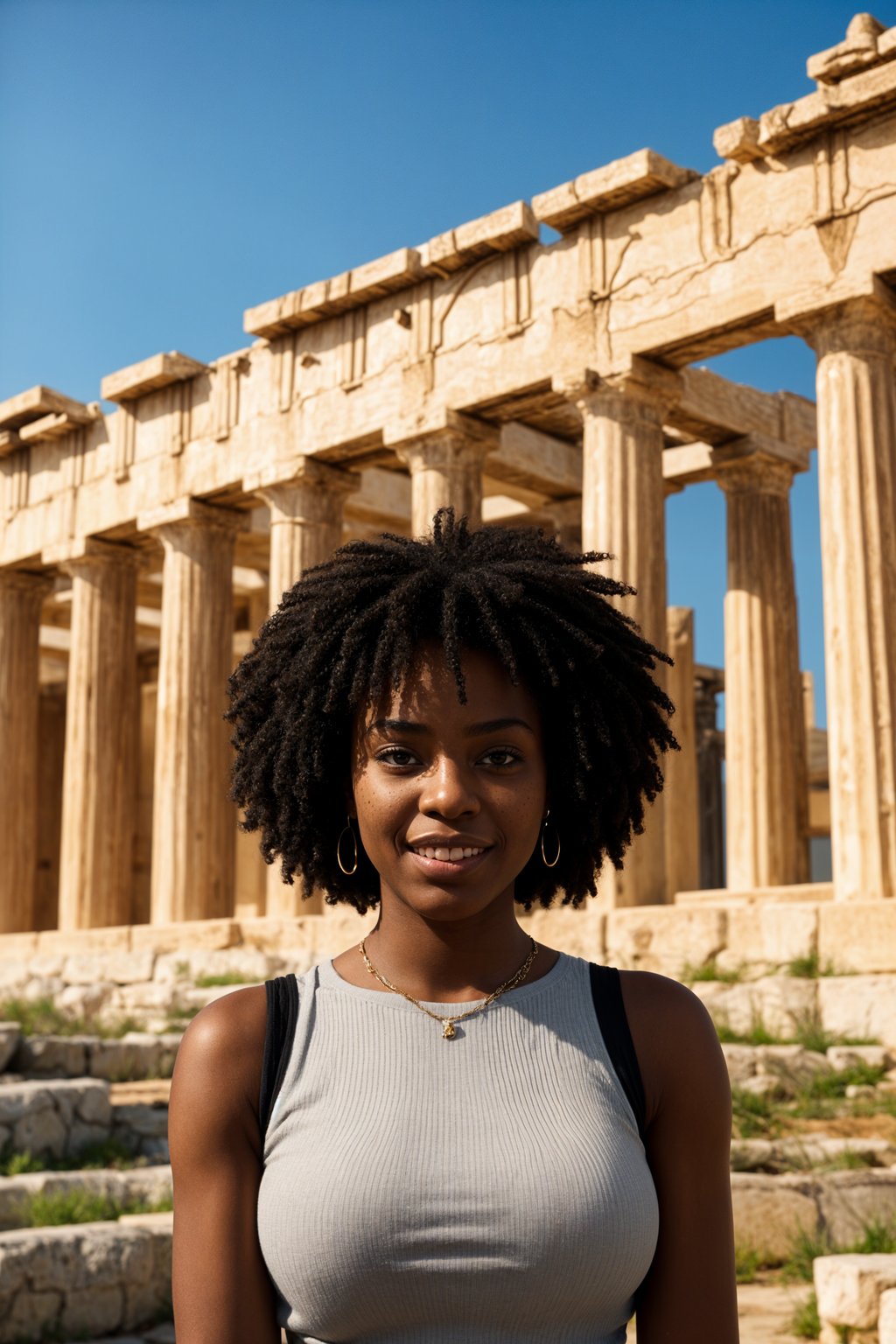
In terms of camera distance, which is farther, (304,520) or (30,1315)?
(304,520)

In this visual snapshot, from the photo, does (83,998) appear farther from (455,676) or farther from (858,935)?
(455,676)

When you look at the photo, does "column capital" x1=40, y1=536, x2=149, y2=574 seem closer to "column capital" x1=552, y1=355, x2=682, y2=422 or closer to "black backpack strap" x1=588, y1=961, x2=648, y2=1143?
"column capital" x1=552, y1=355, x2=682, y2=422

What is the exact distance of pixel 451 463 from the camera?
648 inches

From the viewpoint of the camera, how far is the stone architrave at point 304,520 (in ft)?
59.0

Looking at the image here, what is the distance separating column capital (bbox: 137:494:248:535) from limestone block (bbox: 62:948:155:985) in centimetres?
530

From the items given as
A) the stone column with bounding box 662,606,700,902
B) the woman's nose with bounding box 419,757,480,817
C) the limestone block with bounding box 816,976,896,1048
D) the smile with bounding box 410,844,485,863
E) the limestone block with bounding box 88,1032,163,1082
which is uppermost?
the stone column with bounding box 662,606,700,902

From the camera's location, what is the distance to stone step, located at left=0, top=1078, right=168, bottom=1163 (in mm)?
8719

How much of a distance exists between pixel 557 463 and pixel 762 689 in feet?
13.6

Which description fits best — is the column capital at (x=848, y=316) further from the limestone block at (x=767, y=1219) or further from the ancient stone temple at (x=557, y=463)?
the limestone block at (x=767, y=1219)

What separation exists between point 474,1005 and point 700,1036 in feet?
1.02

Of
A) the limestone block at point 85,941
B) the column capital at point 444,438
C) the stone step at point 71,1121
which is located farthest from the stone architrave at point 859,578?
the limestone block at point 85,941

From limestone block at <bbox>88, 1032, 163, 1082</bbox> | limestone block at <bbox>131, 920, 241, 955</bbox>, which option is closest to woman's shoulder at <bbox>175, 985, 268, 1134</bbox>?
limestone block at <bbox>88, 1032, 163, 1082</bbox>

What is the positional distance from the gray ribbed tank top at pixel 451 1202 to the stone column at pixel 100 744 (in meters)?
18.8

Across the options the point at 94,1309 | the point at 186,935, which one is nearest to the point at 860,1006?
the point at 94,1309
